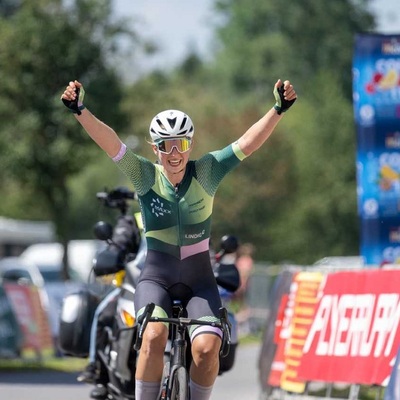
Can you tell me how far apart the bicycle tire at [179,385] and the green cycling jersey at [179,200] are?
2.81ft

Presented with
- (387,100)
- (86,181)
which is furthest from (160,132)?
(86,181)

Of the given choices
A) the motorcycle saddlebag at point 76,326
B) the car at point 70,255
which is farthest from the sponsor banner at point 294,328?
the car at point 70,255

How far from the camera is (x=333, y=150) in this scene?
6031cm

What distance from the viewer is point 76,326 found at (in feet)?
38.9

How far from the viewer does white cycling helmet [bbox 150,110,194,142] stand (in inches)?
352

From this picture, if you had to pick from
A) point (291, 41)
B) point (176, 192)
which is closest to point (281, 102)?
point (176, 192)

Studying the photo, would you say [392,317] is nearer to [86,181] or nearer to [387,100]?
[387,100]

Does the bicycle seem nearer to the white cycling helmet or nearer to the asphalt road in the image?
the white cycling helmet

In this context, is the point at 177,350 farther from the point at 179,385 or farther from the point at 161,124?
the point at 161,124

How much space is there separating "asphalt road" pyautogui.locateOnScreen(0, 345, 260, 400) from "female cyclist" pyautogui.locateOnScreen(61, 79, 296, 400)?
648 cm

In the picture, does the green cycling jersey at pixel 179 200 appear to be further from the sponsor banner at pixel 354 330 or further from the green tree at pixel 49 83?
the green tree at pixel 49 83

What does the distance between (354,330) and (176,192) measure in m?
4.18

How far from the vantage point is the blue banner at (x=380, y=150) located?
57.2ft

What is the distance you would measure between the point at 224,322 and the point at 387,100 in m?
9.41
